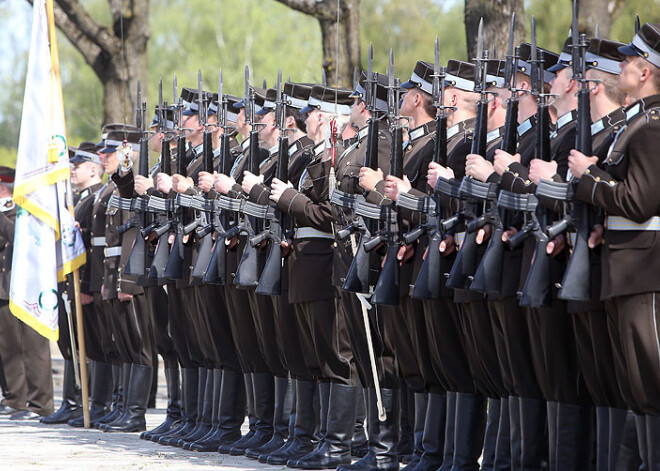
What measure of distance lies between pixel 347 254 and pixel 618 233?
2.52 m

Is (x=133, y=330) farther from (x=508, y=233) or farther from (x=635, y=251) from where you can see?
(x=635, y=251)

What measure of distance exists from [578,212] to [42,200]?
5657 millimetres

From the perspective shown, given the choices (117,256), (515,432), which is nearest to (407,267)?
(515,432)

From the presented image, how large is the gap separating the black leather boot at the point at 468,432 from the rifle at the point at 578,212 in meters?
1.25

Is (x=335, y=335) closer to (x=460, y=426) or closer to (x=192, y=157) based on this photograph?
(x=460, y=426)

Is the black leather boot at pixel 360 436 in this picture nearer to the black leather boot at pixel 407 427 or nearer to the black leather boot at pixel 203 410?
the black leather boot at pixel 407 427

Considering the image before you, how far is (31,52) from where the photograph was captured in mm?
10539

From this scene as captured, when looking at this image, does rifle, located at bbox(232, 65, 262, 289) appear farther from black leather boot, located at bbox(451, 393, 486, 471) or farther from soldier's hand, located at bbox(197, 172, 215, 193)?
black leather boot, located at bbox(451, 393, 486, 471)

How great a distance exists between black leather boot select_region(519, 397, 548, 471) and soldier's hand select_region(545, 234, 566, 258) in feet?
2.61

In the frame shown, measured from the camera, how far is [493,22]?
1130 cm

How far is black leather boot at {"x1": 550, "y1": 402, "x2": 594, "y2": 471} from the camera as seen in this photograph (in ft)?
19.5

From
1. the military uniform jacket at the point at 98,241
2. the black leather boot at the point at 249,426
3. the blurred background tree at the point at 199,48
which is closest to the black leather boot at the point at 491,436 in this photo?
the black leather boot at the point at 249,426

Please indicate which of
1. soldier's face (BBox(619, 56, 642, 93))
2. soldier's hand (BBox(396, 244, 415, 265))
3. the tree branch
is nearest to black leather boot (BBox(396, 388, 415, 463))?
soldier's hand (BBox(396, 244, 415, 265))

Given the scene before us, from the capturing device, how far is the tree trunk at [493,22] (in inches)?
442
